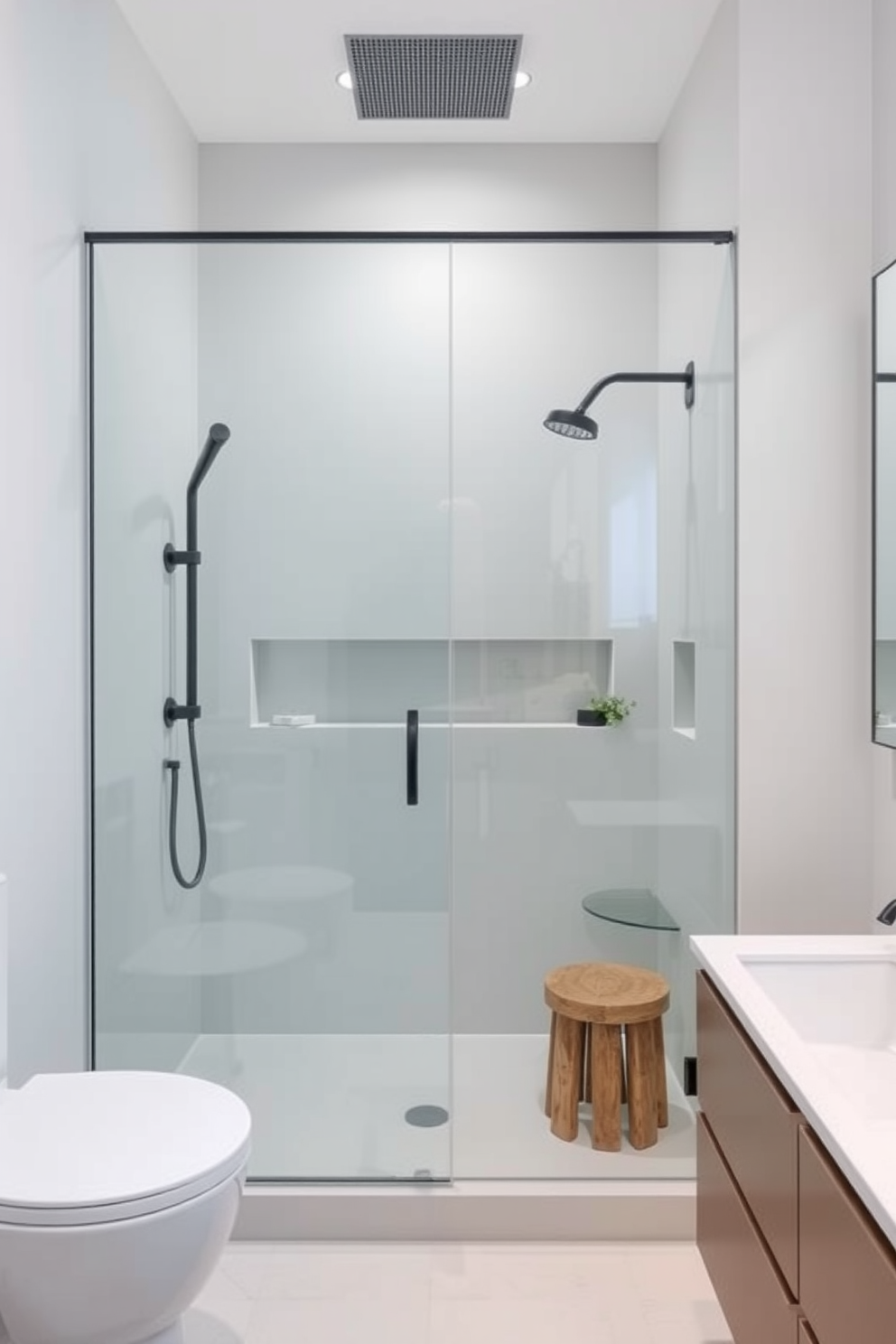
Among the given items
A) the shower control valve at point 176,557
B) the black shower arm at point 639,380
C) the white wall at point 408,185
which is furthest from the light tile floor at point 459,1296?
the white wall at point 408,185

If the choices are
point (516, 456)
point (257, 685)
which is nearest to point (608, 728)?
point (516, 456)

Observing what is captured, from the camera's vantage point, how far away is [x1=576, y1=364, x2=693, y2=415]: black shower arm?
7.77ft

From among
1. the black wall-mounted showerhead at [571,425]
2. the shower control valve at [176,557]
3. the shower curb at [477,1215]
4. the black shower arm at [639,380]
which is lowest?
the shower curb at [477,1215]

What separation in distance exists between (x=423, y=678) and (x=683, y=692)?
0.64m

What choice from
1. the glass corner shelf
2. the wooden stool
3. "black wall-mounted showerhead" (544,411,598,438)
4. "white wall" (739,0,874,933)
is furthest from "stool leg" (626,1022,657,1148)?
"black wall-mounted showerhead" (544,411,598,438)

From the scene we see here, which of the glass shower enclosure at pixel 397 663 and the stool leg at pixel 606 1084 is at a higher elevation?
the glass shower enclosure at pixel 397 663

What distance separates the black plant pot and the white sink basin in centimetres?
81

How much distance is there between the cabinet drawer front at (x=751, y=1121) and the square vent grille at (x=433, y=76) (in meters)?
2.29

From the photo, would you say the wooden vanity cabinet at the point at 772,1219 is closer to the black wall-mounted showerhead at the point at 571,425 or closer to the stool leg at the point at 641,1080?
the stool leg at the point at 641,1080

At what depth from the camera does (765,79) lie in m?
2.22

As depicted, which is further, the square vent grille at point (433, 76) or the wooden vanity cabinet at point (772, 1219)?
the square vent grille at point (433, 76)

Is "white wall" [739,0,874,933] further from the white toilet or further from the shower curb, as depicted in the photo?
the white toilet

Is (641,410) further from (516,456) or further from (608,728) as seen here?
(608,728)

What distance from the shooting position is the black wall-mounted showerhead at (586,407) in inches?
90.4
